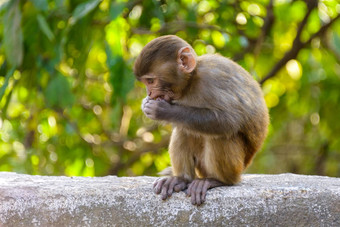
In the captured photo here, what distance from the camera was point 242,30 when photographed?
7.48 meters

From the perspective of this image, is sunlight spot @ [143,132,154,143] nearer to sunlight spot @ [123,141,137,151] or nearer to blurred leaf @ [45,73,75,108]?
sunlight spot @ [123,141,137,151]

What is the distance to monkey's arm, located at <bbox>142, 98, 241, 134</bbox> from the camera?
4.12 meters

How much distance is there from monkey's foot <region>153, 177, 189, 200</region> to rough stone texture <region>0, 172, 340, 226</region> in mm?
45

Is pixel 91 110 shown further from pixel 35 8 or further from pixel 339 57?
pixel 339 57

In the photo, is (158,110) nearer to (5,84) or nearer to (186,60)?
(186,60)

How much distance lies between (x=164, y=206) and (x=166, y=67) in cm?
107

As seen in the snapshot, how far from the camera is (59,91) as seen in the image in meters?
5.94

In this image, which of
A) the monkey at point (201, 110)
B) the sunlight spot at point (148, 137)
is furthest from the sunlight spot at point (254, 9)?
the monkey at point (201, 110)

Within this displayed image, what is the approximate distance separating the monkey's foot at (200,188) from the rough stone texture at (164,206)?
5 cm

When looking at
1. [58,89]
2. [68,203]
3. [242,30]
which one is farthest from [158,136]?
[68,203]

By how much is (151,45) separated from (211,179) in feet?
3.48

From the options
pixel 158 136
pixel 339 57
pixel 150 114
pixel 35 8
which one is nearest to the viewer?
pixel 150 114

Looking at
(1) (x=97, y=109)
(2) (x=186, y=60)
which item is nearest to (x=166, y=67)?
(2) (x=186, y=60)

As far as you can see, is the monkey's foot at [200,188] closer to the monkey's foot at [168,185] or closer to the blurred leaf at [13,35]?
the monkey's foot at [168,185]
